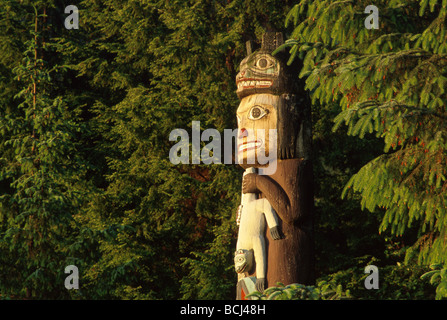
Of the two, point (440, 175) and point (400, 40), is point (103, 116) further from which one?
point (440, 175)

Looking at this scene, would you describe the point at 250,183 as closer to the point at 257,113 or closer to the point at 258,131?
the point at 258,131

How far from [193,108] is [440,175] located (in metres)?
8.07

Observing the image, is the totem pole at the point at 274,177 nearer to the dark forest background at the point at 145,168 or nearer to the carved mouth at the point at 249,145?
the carved mouth at the point at 249,145

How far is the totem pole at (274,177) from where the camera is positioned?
27.8 feet

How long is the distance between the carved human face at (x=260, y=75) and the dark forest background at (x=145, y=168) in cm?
56

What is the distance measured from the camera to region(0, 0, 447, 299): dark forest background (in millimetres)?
11446

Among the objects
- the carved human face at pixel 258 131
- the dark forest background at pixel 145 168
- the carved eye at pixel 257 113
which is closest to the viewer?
the carved human face at pixel 258 131

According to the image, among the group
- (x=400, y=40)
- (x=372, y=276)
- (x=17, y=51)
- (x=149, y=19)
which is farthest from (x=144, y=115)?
(x=400, y=40)

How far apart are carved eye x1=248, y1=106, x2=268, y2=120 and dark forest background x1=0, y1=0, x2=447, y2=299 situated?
1.17m

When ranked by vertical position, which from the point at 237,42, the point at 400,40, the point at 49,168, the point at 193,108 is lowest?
the point at 49,168

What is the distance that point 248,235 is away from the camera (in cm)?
861

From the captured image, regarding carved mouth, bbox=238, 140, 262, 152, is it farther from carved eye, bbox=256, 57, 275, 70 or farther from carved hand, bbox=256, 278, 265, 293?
carved hand, bbox=256, 278, 265, 293

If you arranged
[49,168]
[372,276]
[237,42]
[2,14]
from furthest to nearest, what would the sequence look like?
[2,14] → [237,42] → [372,276] → [49,168]

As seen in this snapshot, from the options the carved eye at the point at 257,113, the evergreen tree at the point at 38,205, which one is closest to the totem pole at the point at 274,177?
the carved eye at the point at 257,113
